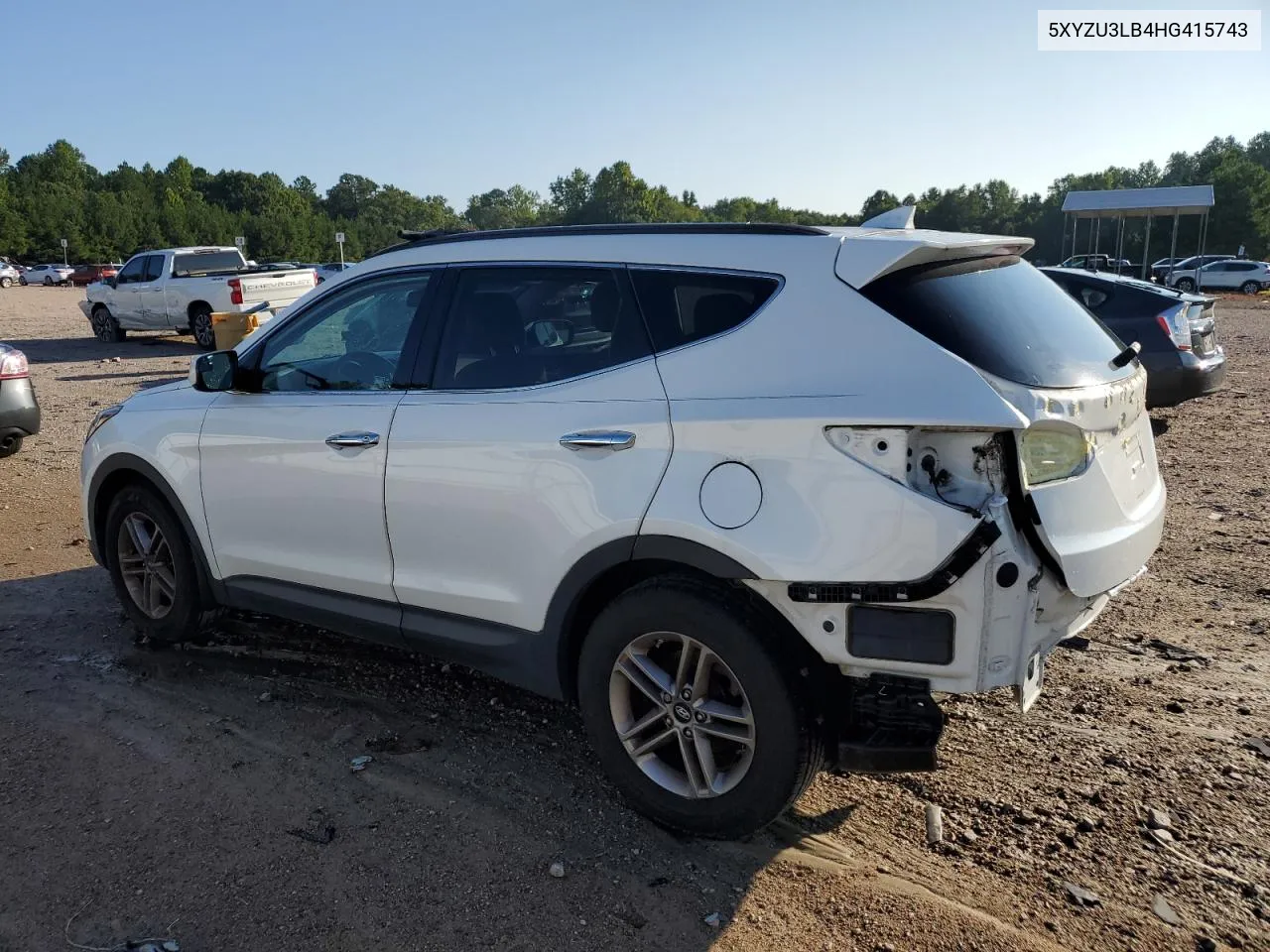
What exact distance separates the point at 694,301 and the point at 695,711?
1301 mm

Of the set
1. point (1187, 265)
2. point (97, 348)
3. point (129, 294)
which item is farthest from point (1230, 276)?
point (97, 348)

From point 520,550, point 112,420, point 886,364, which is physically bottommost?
point 520,550

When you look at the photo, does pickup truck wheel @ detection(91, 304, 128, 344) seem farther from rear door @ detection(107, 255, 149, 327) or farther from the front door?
the front door

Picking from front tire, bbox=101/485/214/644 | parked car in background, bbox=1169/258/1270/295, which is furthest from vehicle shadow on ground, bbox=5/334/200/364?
parked car in background, bbox=1169/258/1270/295

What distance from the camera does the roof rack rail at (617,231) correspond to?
3.21 meters

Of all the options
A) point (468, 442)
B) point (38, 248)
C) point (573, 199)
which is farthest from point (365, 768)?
point (573, 199)

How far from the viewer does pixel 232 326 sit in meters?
17.2

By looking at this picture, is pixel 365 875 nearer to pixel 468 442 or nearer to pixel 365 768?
Answer: pixel 365 768

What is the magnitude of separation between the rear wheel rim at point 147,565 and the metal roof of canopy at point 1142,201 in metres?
37.7

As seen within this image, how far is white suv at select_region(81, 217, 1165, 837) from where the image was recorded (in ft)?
8.80

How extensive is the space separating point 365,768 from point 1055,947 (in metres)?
2.37

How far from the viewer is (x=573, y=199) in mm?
145750

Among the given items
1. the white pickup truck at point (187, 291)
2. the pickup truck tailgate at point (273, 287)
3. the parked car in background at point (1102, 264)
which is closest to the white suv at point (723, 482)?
the white pickup truck at point (187, 291)

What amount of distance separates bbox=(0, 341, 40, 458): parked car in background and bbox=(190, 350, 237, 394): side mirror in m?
5.46
